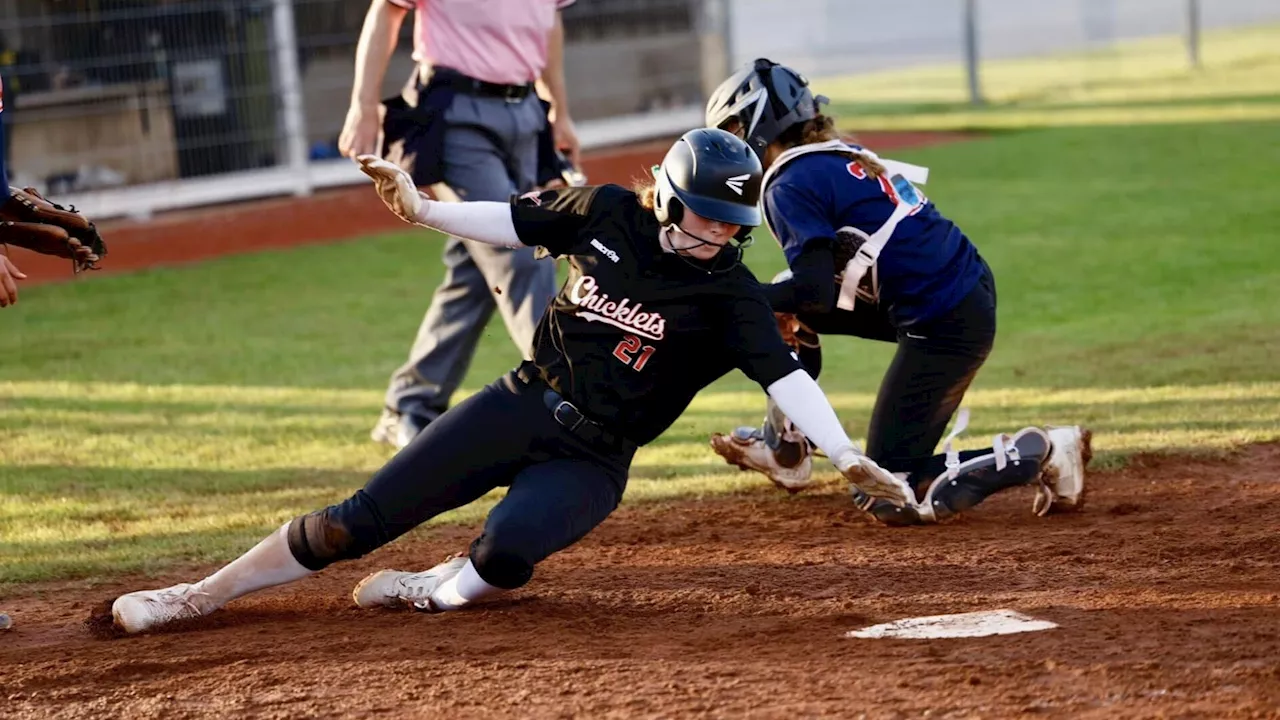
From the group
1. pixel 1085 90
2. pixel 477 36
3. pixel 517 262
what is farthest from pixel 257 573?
pixel 1085 90

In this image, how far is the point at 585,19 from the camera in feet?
62.2

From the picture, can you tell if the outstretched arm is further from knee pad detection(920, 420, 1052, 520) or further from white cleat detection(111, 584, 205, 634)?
knee pad detection(920, 420, 1052, 520)

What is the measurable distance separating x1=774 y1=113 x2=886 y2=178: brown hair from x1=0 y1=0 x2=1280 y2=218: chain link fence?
32.5ft

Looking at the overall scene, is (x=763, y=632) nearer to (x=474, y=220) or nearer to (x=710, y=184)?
(x=710, y=184)

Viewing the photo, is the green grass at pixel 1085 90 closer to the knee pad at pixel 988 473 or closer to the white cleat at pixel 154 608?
the knee pad at pixel 988 473

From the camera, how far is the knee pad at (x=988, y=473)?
5.49 metres

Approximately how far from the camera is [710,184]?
4457mm

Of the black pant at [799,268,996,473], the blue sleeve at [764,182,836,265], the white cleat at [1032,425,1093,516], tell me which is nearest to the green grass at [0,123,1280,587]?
the white cleat at [1032,425,1093,516]

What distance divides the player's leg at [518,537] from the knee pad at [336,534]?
0.28 metres

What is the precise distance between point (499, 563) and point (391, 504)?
348 millimetres

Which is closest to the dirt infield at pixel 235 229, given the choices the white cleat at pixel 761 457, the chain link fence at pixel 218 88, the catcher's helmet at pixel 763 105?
the chain link fence at pixel 218 88

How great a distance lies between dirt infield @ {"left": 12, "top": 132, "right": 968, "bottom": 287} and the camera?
1294cm

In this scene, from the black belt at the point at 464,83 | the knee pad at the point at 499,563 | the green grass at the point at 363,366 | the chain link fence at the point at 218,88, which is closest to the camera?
the knee pad at the point at 499,563

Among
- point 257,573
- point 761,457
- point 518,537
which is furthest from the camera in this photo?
point 761,457
